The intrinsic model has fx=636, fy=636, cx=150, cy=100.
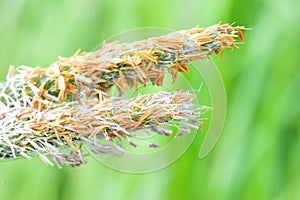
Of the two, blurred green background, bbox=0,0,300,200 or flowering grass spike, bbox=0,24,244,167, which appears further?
blurred green background, bbox=0,0,300,200

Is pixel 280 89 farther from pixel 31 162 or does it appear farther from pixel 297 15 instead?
pixel 31 162

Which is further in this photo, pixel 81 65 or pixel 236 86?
pixel 236 86

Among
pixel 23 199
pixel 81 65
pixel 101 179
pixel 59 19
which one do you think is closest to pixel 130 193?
pixel 101 179

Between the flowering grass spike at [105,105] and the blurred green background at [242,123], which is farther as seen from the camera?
the blurred green background at [242,123]

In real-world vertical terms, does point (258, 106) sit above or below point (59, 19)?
below

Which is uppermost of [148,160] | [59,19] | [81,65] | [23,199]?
[59,19]

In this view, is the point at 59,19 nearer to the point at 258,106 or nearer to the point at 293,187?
the point at 258,106

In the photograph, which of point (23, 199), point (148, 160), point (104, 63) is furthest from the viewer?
point (23, 199)

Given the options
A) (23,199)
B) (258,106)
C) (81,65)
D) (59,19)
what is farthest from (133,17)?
(81,65)

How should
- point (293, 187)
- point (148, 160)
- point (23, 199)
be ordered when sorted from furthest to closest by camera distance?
point (23, 199)
point (293, 187)
point (148, 160)

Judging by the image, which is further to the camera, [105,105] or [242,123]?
[242,123]
